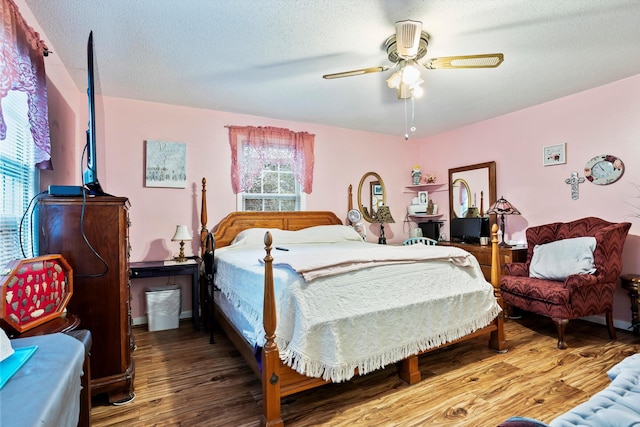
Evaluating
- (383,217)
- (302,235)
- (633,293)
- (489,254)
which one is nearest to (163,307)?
(302,235)

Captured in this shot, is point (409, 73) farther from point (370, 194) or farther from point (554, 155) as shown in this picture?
point (370, 194)

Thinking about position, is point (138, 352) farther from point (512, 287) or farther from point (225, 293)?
point (512, 287)

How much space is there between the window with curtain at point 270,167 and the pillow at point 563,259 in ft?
9.10

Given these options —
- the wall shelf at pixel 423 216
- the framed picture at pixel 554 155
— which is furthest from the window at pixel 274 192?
the framed picture at pixel 554 155

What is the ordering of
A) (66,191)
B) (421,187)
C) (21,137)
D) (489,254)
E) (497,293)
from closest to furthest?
(66,191), (21,137), (497,293), (489,254), (421,187)

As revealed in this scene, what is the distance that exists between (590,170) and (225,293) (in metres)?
3.86

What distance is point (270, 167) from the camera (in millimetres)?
4172

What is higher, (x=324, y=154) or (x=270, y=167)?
(x=324, y=154)

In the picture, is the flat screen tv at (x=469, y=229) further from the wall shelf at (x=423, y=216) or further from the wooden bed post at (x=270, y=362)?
the wooden bed post at (x=270, y=362)

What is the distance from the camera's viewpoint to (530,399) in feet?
6.28

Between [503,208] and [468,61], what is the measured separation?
2323mm

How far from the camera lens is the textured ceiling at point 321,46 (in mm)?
1924

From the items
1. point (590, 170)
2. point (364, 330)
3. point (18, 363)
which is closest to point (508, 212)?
point (590, 170)

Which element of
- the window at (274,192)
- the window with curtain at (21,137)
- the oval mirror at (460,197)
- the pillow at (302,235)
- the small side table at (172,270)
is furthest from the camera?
the oval mirror at (460,197)
